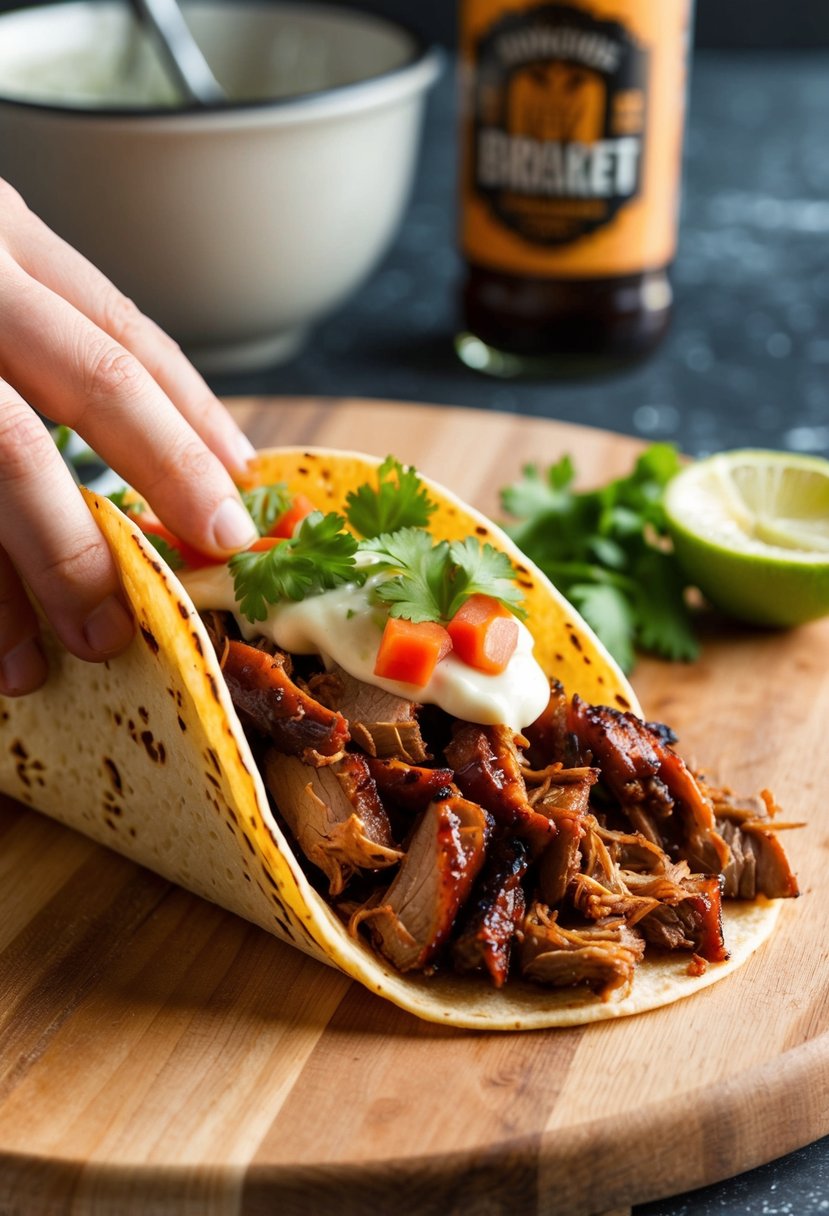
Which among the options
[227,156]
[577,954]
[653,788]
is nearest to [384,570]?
[653,788]

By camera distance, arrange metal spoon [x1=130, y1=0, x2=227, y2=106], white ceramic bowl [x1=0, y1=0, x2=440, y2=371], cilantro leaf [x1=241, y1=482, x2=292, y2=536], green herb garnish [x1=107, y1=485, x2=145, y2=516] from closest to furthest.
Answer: cilantro leaf [x1=241, y1=482, x2=292, y2=536] < green herb garnish [x1=107, y1=485, x2=145, y2=516] < white ceramic bowl [x1=0, y1=0, x2=440, y2=371] < metal spoon [x1=130, y1=0, x2=227, y2=106]

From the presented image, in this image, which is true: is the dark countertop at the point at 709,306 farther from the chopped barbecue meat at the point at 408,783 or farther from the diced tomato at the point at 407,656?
the chopped barbecue meat at the point at 408,783

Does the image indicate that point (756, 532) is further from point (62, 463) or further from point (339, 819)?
point (62, 463)

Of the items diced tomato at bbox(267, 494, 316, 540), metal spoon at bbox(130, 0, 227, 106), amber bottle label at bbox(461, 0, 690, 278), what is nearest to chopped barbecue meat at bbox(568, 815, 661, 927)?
diced tomato at bbox(267, 494, 316, 540)

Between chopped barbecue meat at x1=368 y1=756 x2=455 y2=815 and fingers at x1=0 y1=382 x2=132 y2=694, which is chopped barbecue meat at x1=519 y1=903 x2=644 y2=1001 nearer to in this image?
chopped barbecue meat at x1=368 y1=756 x2=455 y2=815

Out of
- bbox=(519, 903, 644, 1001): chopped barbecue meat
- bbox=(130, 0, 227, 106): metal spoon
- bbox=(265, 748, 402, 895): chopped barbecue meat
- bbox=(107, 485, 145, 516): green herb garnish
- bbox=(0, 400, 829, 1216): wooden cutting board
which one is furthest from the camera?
bbox=(130, 0, 227, 106): metal spoon
